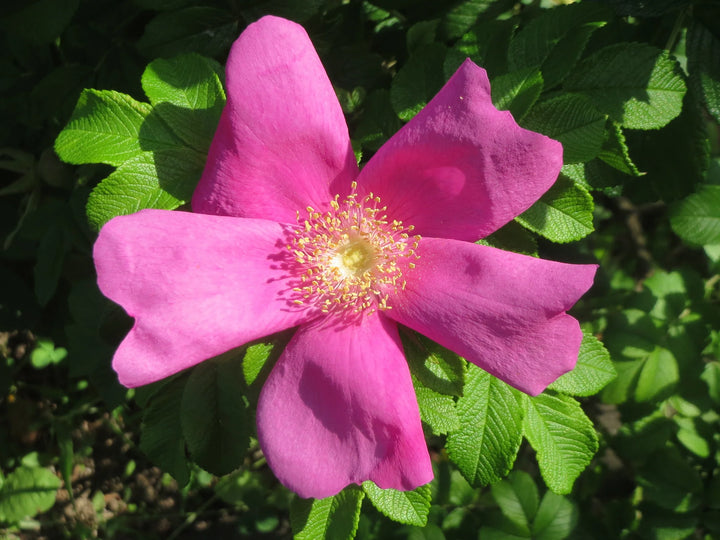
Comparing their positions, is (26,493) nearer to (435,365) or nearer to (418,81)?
(435,365)

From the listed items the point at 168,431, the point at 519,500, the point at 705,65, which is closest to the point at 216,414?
the point at 168,431

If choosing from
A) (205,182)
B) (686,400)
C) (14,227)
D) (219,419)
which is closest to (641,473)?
(686,400)

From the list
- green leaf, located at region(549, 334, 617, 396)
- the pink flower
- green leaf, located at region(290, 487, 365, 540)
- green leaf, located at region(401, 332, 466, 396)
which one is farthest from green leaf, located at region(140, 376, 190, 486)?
green leaf, located at region(549, 334, 617, 396)

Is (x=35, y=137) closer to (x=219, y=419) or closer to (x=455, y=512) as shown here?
(x=219, y=419)

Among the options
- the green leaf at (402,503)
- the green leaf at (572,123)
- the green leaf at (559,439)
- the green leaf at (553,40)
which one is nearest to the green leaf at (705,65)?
the green leaf at (553,40)

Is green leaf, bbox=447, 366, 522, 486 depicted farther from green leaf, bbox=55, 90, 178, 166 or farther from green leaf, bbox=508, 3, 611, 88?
green leaf, bbox=55, 90, 178, 166

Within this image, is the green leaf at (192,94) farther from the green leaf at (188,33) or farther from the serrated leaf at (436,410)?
the serrated leaf at (436,410)
